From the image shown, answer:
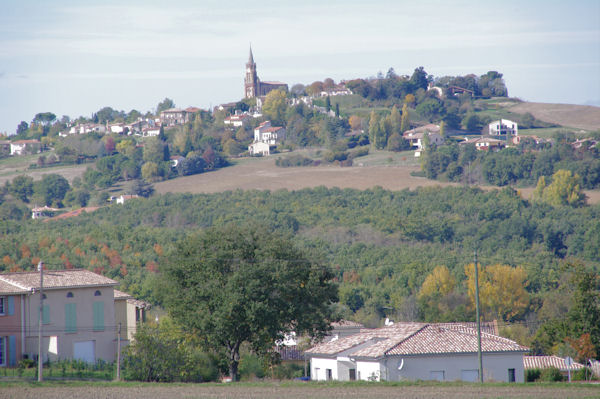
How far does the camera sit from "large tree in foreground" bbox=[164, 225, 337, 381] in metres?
32.8

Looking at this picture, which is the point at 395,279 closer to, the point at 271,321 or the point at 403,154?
the point at 271,321

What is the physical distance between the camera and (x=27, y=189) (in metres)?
142

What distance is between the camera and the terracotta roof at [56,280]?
116 feet

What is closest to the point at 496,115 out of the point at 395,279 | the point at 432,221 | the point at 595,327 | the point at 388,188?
the point at 388,188

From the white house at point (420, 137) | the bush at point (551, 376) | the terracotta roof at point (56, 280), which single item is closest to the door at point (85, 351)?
the terracotta roof at point (56, 280)

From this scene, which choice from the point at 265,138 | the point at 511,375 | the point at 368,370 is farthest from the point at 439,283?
the point at 265,138

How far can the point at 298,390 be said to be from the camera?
25.5 m

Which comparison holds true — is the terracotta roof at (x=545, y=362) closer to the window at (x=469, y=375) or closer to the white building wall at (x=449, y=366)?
the white building wall at (x=449, y=366)

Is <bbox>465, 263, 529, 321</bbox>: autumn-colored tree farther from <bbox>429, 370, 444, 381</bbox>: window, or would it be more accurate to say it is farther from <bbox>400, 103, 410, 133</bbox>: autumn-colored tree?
<bbox>400, 103, 410, 133</bbox>: autumn-colored tree

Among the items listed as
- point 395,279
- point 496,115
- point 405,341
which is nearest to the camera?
point 405,341

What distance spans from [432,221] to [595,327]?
68.8 metres

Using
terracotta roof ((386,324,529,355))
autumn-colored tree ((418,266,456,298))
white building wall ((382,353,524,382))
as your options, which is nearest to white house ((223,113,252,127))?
autumn-colored tree ((418,266,456,298))

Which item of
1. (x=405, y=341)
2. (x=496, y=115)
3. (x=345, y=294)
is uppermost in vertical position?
(x=496, y=115)

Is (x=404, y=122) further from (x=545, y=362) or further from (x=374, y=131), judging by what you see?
(x=545, y=362)
